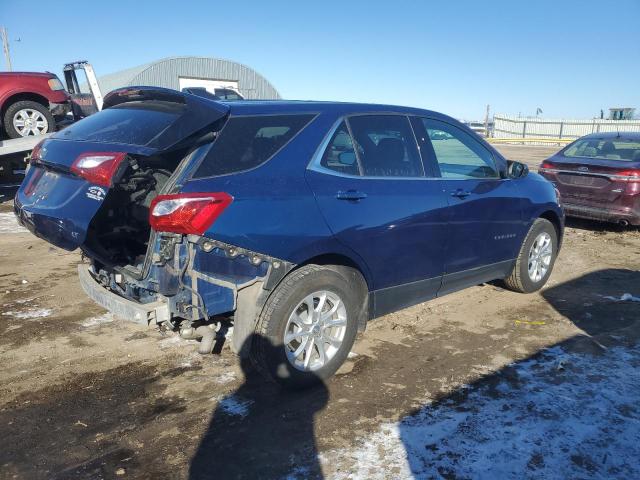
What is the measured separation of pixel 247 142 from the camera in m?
3.12

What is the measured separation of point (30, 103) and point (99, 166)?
816 cm

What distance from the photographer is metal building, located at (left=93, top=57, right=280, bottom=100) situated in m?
31.5

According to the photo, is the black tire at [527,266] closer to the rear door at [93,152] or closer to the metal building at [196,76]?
the rear door at [93,152]

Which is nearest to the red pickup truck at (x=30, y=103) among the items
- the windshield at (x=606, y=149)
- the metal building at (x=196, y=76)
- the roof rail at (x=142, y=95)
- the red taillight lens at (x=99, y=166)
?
the roof rail at (x=142, y=95)

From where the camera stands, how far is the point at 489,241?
457 cm

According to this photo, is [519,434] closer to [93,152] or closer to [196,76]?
[93,152]

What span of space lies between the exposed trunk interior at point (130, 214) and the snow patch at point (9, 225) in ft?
14.6

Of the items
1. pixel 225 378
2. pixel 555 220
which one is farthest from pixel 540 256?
pixel 225 378

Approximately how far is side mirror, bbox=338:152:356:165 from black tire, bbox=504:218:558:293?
241 cm

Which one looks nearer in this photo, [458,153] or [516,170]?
[458,153]

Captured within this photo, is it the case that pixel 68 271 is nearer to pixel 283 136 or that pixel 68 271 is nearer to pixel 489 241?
pixel 283 136

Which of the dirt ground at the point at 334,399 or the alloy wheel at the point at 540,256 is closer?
the dirt ground at the point at 334,399

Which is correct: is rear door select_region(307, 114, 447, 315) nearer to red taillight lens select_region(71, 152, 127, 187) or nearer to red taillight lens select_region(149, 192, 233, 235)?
red taillight lens select_region(149, 192, 233, 235)

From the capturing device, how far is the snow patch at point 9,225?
7839mm
